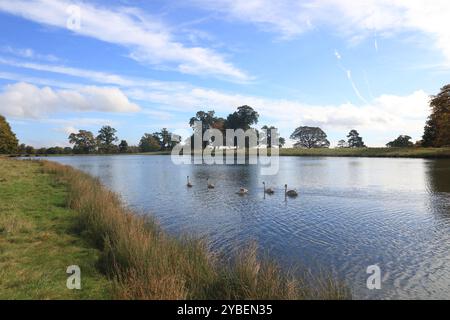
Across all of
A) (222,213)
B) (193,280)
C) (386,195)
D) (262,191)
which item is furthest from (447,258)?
(262,191)

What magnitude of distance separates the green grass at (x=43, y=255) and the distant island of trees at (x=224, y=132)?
8337 cm

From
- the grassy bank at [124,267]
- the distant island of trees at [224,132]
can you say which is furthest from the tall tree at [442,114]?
the grassy bank at [124,267]

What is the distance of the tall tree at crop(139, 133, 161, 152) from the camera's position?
18438cm

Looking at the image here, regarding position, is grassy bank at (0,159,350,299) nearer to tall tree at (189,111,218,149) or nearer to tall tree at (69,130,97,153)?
tall tree at (189,111,218,149)

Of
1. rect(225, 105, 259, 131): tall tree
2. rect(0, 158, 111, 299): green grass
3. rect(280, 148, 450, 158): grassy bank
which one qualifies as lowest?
rect(0, 158, 111, 299): green grass

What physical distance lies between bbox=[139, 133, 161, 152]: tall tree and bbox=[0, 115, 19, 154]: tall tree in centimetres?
8676

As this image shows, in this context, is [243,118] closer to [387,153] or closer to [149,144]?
[387,153]

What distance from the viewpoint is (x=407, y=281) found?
1054 cm

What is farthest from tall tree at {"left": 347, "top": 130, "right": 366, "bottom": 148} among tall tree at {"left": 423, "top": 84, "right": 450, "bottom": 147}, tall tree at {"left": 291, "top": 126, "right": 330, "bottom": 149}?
tall tree at {"left": 423, "top": 84, "right": 450, "bottom": 147}

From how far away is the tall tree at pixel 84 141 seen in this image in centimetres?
18575

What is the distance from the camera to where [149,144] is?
184375 millimetres

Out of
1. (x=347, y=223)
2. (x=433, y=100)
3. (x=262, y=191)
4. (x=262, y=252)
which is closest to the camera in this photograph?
(x=262, y=252)
